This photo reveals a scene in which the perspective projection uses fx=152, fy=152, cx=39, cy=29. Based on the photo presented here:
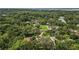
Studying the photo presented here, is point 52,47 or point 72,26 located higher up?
point 72,26
